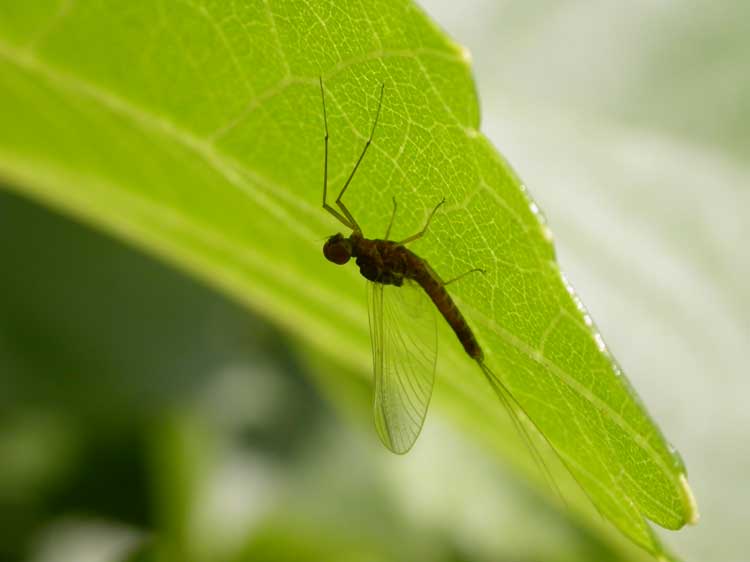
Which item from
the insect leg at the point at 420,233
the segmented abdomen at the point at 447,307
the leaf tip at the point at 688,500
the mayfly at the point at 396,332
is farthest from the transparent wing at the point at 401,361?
the leaf tip at the point at 688,500

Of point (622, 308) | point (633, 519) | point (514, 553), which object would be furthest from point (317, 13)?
point (514, 553)

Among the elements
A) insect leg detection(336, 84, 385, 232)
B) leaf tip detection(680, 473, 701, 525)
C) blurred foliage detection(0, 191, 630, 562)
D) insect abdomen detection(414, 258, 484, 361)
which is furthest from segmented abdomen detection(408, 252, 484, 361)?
blurred foliage detection(0, 191, 630, 562)

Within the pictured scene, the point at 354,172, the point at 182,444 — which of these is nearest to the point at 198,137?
the point at 354,172

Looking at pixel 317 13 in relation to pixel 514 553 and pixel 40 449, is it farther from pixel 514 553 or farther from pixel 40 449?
pixel 514 553

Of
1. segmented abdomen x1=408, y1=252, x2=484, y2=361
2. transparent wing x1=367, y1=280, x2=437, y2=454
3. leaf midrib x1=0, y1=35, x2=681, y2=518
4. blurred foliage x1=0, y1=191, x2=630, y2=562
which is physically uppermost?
segmented abdomen x1=408, y1=252, x2=484, y2=361

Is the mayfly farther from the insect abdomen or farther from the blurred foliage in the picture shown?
the blurred foliage

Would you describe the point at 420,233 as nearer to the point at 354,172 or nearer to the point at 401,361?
the point at 354,172
